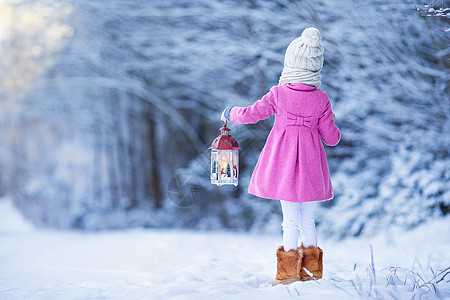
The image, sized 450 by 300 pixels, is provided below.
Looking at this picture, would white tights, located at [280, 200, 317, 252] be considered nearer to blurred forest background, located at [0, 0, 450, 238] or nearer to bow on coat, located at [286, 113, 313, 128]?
bow on coat, located at [286, 113, 313, 128]

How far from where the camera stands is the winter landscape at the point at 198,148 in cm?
275

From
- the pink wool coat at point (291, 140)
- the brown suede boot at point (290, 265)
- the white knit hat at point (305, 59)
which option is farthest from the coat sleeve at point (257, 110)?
the brown suede boot at point (290, 265)

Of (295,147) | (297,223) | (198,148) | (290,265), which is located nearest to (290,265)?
(290,265)

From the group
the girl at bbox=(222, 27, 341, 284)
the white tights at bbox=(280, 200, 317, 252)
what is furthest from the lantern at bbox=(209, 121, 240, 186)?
the white tights at bbox=(280, 200, 317, 252)

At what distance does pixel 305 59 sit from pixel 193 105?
319 cm

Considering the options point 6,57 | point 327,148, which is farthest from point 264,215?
point 6,57

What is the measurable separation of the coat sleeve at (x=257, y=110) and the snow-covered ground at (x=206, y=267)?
902 millimetres

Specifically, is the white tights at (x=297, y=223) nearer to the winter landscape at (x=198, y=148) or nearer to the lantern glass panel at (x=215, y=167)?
the winter landscape at (x=198, y=148)

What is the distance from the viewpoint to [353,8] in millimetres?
3652

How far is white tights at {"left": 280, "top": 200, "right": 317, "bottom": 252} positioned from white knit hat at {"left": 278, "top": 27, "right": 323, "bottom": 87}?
697 mm

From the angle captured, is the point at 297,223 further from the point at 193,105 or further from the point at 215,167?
the point at 193,105

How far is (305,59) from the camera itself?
7.27 ft

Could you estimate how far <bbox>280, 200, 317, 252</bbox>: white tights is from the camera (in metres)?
2.26

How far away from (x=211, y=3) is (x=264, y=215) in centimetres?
253
